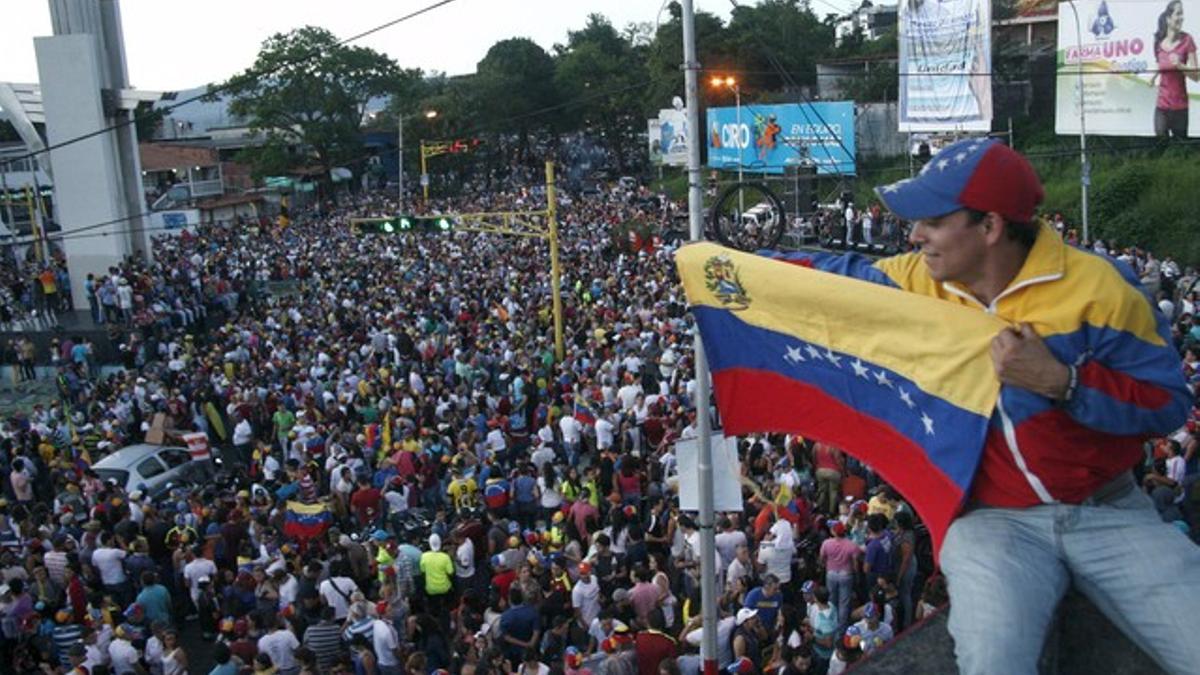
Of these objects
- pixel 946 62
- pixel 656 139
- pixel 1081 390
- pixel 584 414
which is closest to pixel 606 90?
pixel 656 139

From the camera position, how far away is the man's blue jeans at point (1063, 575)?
225 centimetres

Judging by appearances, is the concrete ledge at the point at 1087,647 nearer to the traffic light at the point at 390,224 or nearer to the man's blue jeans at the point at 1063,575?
the man's blue jeans at the point at 1063,575

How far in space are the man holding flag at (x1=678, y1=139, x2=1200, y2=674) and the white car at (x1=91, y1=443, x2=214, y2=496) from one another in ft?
46.2

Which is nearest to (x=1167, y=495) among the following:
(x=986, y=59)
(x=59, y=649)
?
(x=59, y=649)

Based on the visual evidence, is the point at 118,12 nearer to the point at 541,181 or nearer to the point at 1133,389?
the point at 1133,389

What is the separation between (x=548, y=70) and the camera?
77.6 meters

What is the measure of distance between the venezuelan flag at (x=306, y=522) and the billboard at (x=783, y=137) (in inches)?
969

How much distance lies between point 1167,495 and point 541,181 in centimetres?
6293

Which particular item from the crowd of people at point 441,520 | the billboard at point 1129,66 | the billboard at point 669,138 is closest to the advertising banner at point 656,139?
the billboard at point 669,138

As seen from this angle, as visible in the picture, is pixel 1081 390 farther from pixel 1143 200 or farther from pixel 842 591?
pixel 1143 200

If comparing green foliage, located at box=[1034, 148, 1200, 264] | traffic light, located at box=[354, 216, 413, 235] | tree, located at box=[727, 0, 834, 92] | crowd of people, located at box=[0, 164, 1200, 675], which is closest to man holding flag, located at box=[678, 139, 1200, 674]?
crowd of people, located at box=[0, 164, 1200, 675]

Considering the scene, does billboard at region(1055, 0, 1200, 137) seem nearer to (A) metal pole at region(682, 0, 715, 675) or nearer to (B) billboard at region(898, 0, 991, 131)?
(B) billboard at region(898, 0, 991, 131)

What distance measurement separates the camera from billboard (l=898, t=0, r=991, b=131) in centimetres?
2903

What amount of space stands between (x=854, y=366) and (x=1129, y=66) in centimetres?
2751
